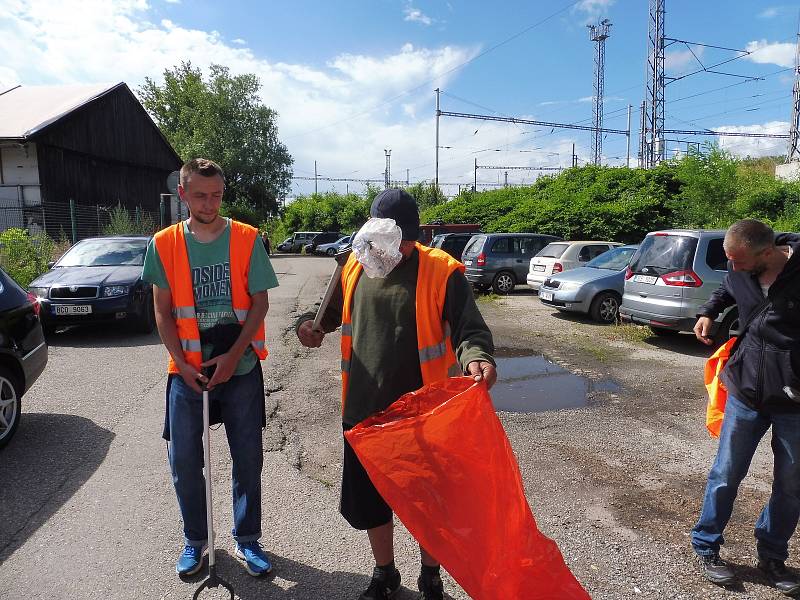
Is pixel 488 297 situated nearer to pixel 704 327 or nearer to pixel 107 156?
pixel 704 327

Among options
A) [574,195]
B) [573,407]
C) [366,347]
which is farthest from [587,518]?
[574,195]

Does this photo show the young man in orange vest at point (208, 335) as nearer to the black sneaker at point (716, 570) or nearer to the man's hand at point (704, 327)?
the black sneaker at point (716, 570)

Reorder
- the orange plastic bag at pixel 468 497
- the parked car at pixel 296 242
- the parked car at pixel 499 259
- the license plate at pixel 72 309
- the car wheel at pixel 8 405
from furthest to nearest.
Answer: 1. the parked car at pixel 296 242
2. the parked car at pixel 499 259
3. the license plate at pixel 72 309
4. the car wheel at pixel 8 405
5. the orange plastic bag at pixel 468 497

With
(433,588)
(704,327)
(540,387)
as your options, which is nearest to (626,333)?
(540,387)

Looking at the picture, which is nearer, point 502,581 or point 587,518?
point 502,581

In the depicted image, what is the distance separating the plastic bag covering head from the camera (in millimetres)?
2240

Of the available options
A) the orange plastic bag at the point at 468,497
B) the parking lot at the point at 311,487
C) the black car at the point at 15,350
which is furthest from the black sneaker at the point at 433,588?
the black car at the point at 15,350

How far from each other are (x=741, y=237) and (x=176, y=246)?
8.99 feet

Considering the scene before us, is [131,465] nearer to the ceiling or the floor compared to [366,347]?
nearer to the floor

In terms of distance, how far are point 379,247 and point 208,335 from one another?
101cm

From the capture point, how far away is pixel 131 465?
4.12 m

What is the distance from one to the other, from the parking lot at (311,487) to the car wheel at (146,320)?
179cm

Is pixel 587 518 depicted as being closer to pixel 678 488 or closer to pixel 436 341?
pixel 678 488

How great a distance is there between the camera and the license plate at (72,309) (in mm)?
8359
